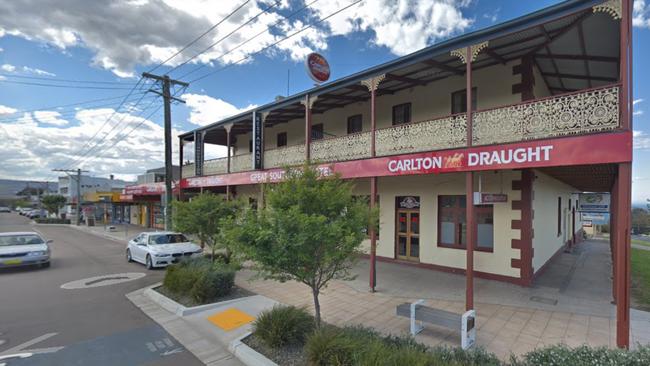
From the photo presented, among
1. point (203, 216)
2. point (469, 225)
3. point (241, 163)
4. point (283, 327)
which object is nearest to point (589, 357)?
point (469, 225)

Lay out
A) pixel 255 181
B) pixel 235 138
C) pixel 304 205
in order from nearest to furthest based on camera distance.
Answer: pixel 304 205 → pixel 255 181 → pixel 235 138

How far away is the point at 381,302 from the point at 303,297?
1.98 m

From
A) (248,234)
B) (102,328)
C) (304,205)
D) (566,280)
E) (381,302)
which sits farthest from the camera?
(566,280)

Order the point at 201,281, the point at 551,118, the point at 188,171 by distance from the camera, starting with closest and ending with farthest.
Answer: the point at 551,118, the point at 201,281, the point at 188,171

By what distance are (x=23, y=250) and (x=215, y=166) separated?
336 inches

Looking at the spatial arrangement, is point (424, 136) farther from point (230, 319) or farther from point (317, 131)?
point (317, 131)

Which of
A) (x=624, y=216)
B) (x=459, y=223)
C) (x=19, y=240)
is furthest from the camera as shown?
(x=19, y=240)

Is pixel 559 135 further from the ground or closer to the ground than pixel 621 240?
further from the ground

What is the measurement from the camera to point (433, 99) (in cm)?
1139

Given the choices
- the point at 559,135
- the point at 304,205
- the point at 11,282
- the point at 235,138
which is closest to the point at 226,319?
the point at 304,205

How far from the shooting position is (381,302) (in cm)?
780

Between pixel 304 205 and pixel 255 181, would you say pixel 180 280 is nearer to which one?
pixel 304 205

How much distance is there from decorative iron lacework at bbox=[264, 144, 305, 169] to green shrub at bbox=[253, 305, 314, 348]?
7.48 meters

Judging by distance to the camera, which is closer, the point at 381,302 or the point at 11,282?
the point at 381,302
